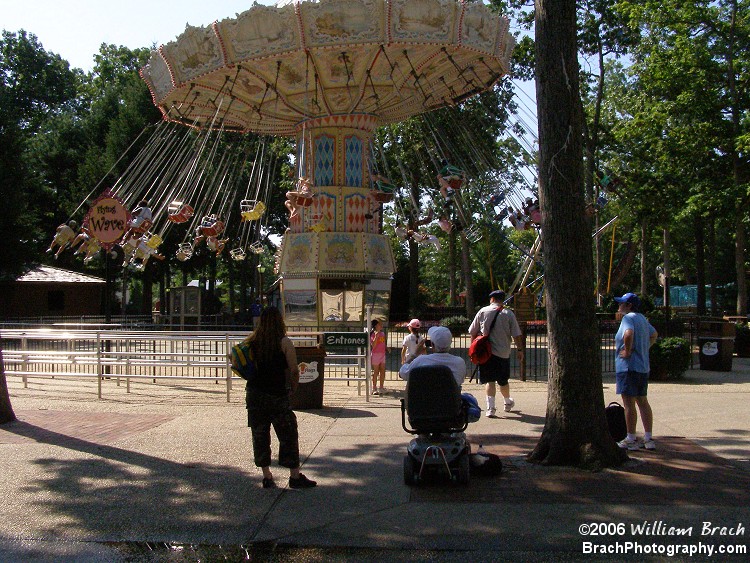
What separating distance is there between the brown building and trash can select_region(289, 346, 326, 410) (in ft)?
105

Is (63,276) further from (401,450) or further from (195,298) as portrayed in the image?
(401,450)

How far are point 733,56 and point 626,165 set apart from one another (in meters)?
6.25

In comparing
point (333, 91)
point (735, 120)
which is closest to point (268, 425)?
point (333, 91)

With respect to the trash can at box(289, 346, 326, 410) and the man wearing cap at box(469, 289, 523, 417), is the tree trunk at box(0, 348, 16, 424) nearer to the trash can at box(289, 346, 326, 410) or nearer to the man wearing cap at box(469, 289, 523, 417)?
the trash can at box(289, 346, 326, 410)

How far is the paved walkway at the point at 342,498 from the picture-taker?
522cm

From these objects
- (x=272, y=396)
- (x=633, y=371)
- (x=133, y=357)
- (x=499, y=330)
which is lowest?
(x=133, y=357)

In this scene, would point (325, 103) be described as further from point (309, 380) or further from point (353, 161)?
point (309, 380)

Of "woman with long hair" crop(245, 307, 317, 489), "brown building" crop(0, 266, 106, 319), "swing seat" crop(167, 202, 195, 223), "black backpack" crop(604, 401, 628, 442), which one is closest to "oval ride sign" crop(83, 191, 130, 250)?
"swing seat" crop(167, 202, 195, 223)

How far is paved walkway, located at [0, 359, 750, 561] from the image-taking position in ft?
17.1

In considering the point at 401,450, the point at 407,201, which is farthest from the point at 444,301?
the point at 401,450

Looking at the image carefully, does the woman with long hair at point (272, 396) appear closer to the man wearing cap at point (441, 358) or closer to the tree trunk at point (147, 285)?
the man wearing cap at point (441, 358)

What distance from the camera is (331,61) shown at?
19266 millimetres

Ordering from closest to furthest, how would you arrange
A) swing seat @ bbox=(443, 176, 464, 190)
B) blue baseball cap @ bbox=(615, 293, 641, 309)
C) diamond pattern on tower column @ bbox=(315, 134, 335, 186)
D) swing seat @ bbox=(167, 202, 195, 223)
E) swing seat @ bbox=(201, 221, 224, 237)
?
blue baseball cap @ bbox=(615, 293, 641, 309) < swing seat @ bbox=(443, 176, 464, 190) < swing seat @ bbox=(167, 202, 195, 223) < swing seat @ bbox=(201, 221, 224, 237) < diamond pattern on tower column @ bbox=(315, 134, 335, 186)

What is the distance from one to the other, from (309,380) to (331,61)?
11174 millimetres
